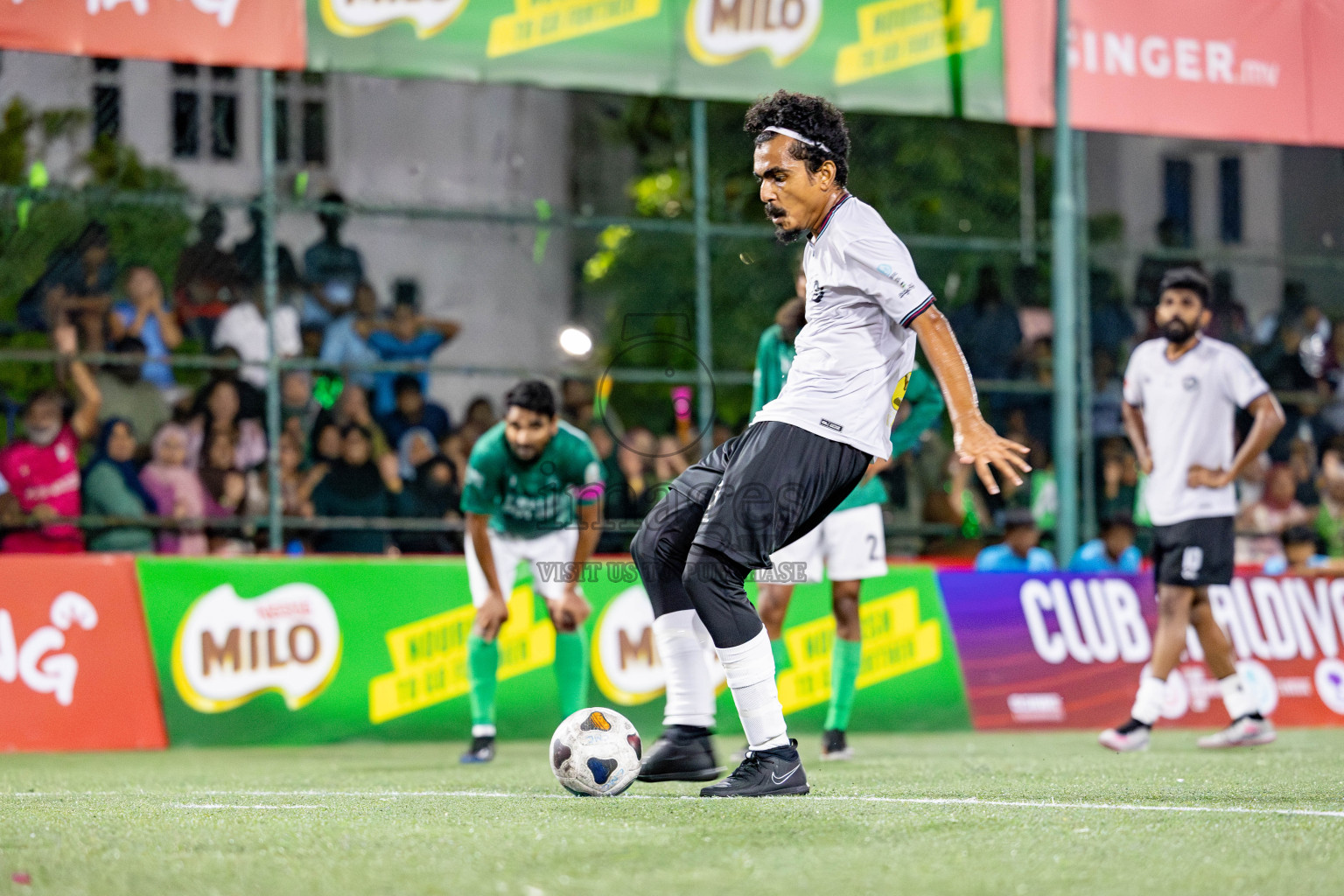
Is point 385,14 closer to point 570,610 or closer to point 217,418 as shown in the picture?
point 217,418

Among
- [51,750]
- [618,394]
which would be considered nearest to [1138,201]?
[618,394]

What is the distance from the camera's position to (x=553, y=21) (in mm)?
12117

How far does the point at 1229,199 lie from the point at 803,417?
69.2ft

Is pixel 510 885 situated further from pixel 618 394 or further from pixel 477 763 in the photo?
pixel 618 394

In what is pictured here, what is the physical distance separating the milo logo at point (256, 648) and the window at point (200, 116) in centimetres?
553

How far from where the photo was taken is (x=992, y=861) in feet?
13.4

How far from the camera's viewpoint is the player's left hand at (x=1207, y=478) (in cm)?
932

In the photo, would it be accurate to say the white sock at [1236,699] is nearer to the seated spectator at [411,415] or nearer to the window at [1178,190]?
the seated spectator at [411,415]

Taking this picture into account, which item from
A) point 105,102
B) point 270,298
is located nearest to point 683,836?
point 270,298

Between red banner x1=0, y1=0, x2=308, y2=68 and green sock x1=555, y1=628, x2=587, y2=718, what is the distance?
176 inches

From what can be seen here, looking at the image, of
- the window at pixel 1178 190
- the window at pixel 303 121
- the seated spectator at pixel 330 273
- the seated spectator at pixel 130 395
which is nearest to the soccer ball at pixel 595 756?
the seated spectator at pixel 130 395

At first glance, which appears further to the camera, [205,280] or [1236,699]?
[205,280]

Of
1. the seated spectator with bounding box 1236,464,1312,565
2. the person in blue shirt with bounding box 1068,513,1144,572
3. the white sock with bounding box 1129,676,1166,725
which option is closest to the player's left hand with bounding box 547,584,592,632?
the white sock with bounding box 1129,676,1166,725

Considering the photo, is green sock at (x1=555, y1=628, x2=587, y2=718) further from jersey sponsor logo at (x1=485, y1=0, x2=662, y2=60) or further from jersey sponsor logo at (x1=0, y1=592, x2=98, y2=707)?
jersey sponsor logo at (x1=485, y1=0, x2=662, y2=60)
